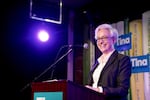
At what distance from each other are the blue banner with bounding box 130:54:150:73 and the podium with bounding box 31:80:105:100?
78.3 inches

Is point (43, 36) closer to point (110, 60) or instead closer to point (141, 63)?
point (141, 63)

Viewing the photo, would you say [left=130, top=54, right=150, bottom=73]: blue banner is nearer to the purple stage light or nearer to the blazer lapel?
the purple stage light

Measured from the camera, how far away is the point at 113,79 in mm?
2119

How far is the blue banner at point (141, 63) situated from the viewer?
3.64 meters

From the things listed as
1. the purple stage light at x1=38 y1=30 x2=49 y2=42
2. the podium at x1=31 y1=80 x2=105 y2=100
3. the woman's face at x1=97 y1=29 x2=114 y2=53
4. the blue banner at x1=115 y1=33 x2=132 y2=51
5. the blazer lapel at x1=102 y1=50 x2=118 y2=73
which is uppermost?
the purple stage light at x1=38 y1=30 x2=49 y2=42

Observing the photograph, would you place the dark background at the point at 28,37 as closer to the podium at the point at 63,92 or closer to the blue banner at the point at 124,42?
the blue banner at the point at 124,42

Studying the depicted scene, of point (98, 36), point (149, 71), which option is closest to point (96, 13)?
point (149, 71)

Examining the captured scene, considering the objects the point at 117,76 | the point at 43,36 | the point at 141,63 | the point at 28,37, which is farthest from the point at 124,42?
→ the point at 117,76

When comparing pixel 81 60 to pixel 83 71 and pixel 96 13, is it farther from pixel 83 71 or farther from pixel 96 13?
pixel 96 13

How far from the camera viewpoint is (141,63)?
3.71m

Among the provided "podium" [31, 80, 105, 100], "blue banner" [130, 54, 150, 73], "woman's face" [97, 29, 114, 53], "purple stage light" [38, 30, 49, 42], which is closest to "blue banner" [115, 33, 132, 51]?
"blue banner" [130, 54, 150, 73]

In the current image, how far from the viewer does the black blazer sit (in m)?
2.00

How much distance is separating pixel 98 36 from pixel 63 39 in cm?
253

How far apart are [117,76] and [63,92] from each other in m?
0.60
